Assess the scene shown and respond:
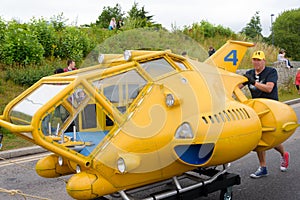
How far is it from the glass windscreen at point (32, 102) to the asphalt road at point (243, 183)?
1001mm

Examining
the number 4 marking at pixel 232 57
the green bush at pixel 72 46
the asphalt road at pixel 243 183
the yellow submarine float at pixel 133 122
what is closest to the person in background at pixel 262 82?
the asphalt road at pixel 243 183

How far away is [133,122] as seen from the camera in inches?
154

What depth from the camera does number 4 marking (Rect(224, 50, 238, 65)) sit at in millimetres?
5588

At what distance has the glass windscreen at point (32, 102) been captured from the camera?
3.95 m

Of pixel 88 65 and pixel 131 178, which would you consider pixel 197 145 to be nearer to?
pixel 131 178

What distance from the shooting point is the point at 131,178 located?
399 centimetres

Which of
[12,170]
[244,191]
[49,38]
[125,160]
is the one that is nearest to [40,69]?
[49,38]

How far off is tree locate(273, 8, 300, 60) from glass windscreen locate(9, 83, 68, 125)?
5877 cm

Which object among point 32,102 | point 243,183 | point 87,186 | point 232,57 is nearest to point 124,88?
point 32,102

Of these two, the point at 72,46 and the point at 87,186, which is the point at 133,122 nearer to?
the point at 87,186

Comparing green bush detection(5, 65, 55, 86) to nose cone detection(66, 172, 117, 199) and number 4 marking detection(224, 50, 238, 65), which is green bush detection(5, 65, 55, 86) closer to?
number 4 marking detection(224, 50, 238, 65)

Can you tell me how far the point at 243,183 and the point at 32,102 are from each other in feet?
11.4

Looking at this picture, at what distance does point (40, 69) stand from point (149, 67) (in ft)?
33.9

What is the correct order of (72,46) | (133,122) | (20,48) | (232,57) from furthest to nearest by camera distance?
(72,46), (20,48), (232,57), (133,122)
